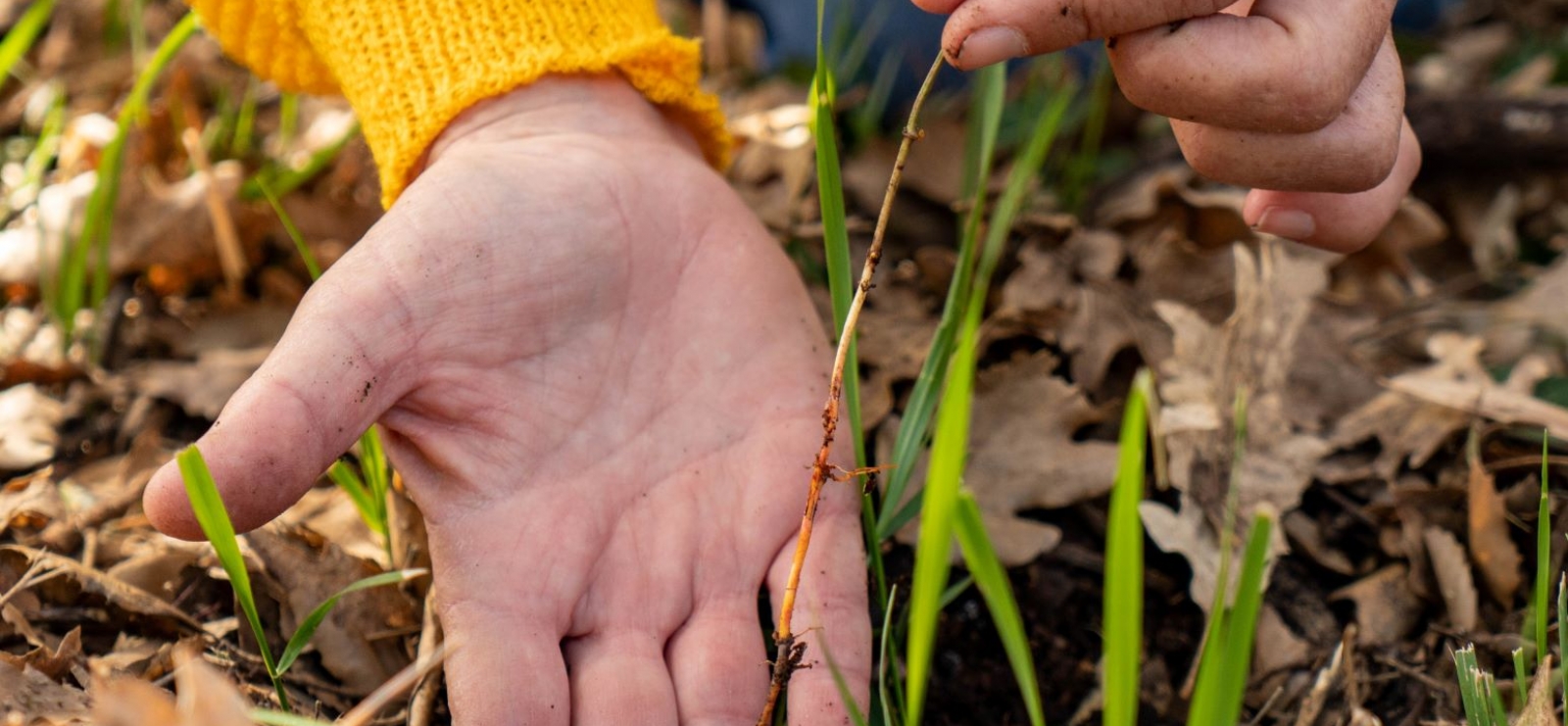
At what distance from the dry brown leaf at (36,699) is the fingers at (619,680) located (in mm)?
449

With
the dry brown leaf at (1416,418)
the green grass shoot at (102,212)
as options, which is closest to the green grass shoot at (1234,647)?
the dry brown leaf at (1416,418)

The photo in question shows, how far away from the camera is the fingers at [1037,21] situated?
1068 mm

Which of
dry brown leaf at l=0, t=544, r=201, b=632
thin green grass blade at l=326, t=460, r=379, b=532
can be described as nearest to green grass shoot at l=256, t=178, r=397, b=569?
thin green grass blade at l=326, t=460, r=379, b=532

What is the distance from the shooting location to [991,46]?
107 cm

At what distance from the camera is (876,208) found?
2.20 metres

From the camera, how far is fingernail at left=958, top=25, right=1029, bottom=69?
1071mm

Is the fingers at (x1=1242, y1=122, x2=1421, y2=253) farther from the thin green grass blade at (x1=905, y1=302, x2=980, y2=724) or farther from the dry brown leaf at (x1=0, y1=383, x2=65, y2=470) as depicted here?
the dry brown leaf at (x1=0, y1=383, x2=65, y2=470)

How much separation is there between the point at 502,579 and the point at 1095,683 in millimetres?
716

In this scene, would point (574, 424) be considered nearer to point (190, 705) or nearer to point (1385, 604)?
point (190, 705)

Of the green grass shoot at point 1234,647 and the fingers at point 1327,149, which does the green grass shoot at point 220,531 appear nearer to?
the green grass shoot at point 1234,647

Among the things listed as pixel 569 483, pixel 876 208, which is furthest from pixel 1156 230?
pixel 569 483

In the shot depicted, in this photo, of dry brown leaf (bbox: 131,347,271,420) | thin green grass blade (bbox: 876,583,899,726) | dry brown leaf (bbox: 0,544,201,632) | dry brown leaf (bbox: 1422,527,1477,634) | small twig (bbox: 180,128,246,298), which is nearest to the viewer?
thin green grass blade (bbox: 876,583,899,726)

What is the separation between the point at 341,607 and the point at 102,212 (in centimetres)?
94

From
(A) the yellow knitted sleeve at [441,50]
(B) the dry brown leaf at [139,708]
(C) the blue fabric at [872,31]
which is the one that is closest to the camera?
Result: (B) the dry brown leaf at [139,708]
